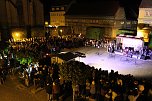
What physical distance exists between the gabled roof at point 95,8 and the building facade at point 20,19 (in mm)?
8850

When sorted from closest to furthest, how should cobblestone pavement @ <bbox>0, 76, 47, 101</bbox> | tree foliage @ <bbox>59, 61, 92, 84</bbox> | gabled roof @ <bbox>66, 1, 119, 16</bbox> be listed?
tree foliage @ <bbox>59, 61, 92, 84</bbox> < cobblestone pavement @ <bbox>0, 76, 47, 101</bbox> < gabled roof @ <bbox>66, 1, 119, 16</bbox>

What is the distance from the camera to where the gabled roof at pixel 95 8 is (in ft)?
139

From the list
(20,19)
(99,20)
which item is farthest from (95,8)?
(20,19)

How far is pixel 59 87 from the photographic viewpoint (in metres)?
14.4

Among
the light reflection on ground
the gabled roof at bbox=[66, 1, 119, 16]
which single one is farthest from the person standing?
the gabled roof at bbox=[66, 1, 119, 16]

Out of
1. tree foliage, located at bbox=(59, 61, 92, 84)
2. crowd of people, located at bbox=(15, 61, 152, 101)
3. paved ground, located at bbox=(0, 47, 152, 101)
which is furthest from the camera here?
paved ground, located at bbox=(0, 47, 152, 101)

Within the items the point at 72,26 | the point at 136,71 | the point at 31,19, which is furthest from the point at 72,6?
the point at 136,71

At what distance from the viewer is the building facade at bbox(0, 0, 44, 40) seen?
3894cm

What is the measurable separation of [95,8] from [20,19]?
1608 cm

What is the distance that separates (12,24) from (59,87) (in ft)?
96.1

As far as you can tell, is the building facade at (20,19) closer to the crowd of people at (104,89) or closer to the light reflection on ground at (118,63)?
the light reflection on ground at (118,63)

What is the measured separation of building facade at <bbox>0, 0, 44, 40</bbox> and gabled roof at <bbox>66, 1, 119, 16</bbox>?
348 inches

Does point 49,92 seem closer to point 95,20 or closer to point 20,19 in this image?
point 20,19

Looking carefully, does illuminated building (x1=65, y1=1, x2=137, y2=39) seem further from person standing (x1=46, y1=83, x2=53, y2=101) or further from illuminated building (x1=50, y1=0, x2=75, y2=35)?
person standing (x1=46, y1=83, x2=53, y2=101)
